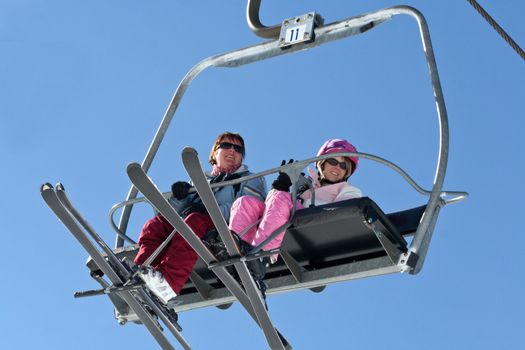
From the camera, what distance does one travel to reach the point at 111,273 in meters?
9.68

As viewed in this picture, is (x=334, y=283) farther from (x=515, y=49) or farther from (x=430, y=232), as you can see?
(x=515, y=49)

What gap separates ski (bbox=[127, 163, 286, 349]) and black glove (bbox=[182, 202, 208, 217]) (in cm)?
75

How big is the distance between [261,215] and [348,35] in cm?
164

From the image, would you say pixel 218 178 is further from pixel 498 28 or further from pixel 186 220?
pixel 498 28

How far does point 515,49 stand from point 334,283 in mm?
2144

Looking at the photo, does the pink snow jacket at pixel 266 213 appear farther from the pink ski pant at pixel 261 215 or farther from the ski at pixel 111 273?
the ski at pixel 111 273

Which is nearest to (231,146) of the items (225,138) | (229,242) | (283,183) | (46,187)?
(225,138)

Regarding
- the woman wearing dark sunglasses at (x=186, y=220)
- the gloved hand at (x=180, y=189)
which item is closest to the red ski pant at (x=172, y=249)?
the woman wearing dark sunglasses at (x=186, y=220)

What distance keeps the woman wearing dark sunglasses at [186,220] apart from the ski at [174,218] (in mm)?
377

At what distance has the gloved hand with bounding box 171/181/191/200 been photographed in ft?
33.5

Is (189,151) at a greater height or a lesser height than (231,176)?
greater

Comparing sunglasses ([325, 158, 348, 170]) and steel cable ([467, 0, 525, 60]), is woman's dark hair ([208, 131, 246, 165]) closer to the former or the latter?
sunglasses ([325, 158, 348, 170])

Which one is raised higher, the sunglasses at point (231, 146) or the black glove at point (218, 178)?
the sunglasses at point (231, 146)

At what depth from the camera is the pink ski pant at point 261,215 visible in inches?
379
